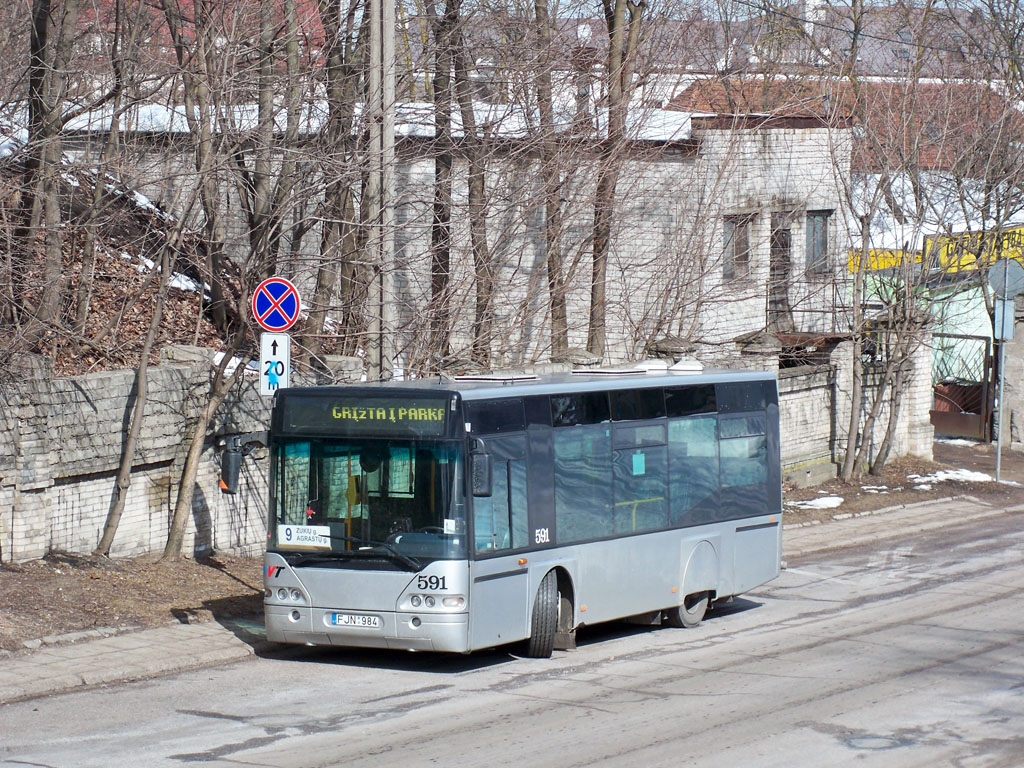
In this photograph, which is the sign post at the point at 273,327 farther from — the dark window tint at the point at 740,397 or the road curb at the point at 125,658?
the dark window tint at the point at 740,397

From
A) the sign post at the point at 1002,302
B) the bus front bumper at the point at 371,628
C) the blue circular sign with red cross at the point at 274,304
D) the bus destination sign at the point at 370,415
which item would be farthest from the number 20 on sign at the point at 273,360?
the sign post at the point at 1002,302

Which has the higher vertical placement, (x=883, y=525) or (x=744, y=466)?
(x=744, y=466)

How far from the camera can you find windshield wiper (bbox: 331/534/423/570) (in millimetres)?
10805

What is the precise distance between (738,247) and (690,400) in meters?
14.0

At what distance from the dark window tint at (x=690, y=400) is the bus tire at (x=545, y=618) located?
8.46 ft

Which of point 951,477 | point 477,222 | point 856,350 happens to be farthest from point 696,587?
point 951,477

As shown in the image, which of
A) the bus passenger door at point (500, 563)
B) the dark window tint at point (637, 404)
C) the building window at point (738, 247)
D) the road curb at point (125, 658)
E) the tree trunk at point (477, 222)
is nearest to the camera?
the road curb at point (125, 658)

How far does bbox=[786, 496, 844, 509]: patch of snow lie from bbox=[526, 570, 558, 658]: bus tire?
12.5 meters

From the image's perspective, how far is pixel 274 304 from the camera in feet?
43.7

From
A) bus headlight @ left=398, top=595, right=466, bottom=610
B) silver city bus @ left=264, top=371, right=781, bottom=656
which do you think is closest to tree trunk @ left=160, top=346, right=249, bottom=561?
silver city bus @ left=264, top=371, right=781, bottom=656

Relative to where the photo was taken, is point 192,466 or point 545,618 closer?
point 545,618

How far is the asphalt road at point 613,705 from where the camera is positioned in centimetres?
829

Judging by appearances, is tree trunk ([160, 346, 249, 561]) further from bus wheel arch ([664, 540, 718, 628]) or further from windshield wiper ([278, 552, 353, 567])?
bus wheel arch ([664, 540, 718, 628])

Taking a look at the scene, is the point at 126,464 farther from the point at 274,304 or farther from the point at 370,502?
the point at 370,502
